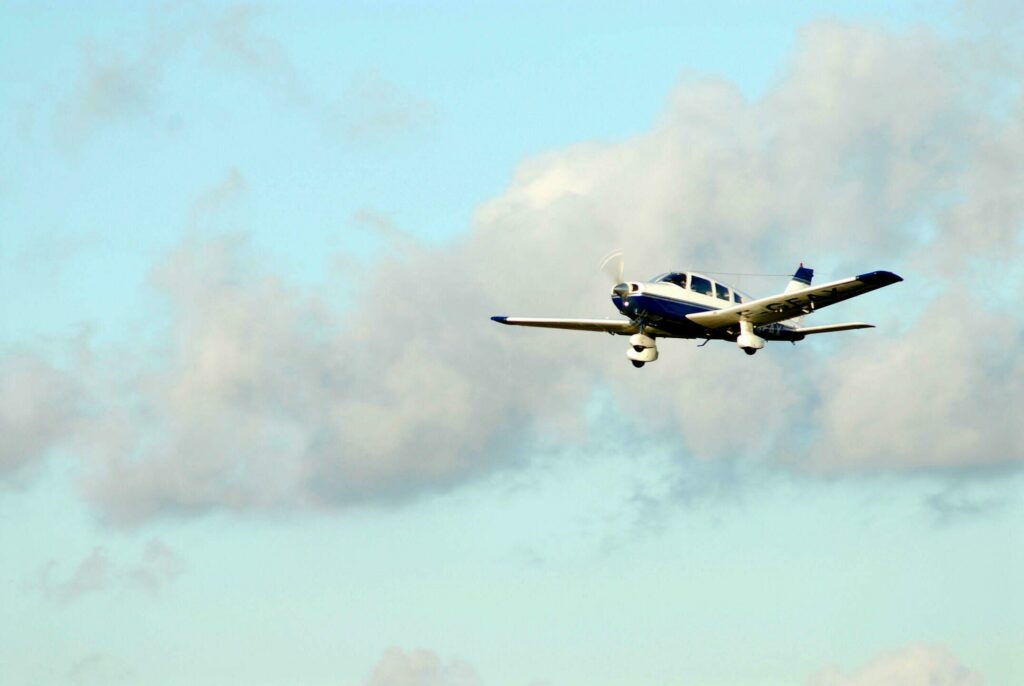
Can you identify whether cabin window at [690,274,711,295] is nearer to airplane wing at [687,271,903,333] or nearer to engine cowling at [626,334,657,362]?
airplane wing at [687,271,903,333]

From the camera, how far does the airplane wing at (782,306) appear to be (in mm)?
73438

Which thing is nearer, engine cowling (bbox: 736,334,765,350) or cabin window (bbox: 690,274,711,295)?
engine cowling (bbox: 736,334,765,350)

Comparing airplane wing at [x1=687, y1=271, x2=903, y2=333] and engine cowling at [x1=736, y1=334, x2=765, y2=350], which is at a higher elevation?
airplane wing at [x1=687, y1=271, x2=903, y2=333]

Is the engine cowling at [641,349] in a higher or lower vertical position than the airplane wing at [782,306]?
lower

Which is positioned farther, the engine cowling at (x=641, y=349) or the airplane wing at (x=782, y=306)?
the engine cowling at (x=641, y=349)

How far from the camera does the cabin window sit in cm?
7675

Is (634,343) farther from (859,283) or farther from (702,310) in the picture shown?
(859,283)

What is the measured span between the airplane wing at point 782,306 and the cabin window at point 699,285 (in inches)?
37.4

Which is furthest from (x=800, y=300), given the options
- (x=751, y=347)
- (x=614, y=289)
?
(x=614, y=289)

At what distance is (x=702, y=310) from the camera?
76.6 m

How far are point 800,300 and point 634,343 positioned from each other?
6806 mm

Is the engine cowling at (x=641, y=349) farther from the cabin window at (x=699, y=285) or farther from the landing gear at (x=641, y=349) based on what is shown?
the cabin window at (x=699, y=285)

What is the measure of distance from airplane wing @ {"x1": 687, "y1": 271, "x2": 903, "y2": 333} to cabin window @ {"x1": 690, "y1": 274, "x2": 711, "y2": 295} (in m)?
0.95

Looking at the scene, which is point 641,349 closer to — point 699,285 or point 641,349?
point 641,349
